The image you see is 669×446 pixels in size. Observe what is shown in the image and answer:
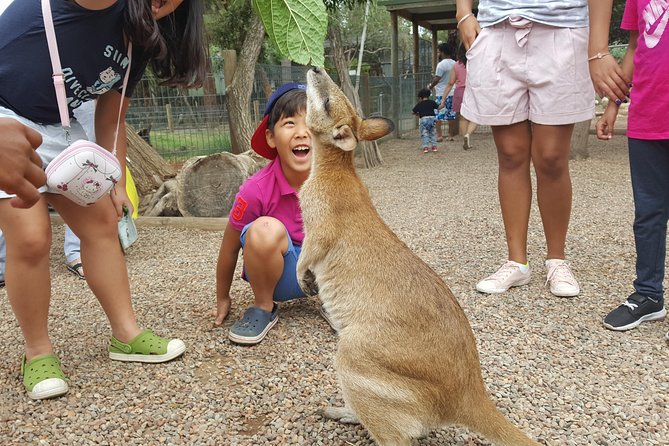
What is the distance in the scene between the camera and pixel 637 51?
267cm

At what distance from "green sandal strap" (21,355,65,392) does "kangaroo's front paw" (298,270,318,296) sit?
111cm

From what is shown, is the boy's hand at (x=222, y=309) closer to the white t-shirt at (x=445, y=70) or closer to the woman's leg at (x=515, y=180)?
the woman's leg at (x=515, y=180)

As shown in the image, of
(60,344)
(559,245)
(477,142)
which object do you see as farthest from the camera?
(477,142)

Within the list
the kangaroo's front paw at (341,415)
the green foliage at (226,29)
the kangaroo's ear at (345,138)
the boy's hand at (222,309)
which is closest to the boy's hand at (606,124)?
the kangaroo's ear at (345,138)

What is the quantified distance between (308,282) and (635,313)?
69.1 inches

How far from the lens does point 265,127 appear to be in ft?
9.91

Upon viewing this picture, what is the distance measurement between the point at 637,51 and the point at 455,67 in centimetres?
801

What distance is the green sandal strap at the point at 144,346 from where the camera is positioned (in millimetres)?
2643

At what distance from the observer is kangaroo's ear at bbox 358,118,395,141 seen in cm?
234

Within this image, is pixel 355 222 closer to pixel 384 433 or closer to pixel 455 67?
pixel 384 433

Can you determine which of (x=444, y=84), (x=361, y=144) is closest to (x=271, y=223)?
(x=361, y=144)

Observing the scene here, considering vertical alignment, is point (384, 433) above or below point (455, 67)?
below

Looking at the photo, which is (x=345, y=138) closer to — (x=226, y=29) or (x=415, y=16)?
(x=415, y=16)

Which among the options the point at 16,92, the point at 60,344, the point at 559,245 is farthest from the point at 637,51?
the point at 60,344
